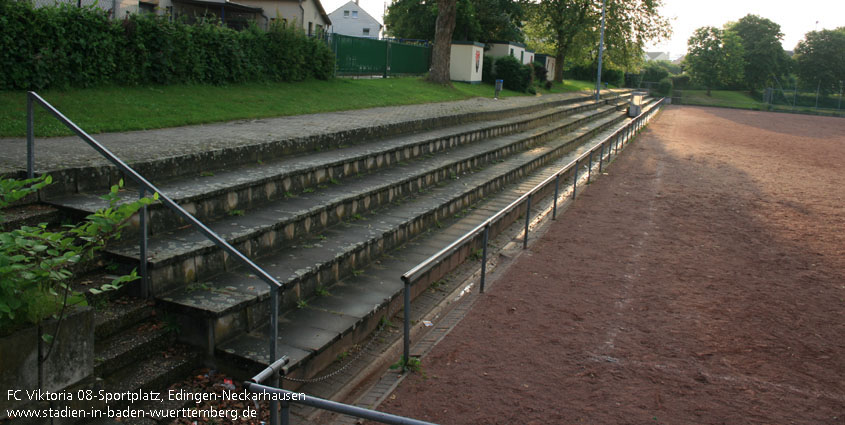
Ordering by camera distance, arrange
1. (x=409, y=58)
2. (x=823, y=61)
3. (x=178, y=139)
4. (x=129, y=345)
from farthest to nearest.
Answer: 1. (x=823, y=61)
2. (x=409, y=58)
3. (x=178, y=139)
4. (x=129, y=345)

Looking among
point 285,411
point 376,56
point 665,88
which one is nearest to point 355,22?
point 665,88

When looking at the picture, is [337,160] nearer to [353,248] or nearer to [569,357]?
[353,248]

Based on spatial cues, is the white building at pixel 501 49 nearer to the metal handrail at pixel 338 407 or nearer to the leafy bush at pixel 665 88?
the leafy bush at pixel 665 88

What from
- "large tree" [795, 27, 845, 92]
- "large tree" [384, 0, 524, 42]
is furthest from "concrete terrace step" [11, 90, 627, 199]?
"large tree" [795, 27, 845, 92]

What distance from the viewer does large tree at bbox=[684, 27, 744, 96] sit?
237 feet

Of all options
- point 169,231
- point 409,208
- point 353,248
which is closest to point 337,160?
point 409,208

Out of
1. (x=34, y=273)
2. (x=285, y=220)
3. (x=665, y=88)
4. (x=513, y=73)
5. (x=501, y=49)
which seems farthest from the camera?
(x=665, y=88)

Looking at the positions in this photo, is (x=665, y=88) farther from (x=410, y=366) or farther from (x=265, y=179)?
(x=410, y=366)

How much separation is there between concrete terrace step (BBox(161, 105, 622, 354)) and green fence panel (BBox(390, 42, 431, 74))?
20463 mm

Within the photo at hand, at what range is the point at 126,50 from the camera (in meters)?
13.0

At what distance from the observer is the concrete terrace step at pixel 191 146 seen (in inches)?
238

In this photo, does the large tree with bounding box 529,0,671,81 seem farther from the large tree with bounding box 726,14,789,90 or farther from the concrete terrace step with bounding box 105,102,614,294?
the concrete terrace step with bounding box 105,102,614,294

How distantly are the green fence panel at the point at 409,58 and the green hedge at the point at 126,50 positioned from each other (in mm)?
11698

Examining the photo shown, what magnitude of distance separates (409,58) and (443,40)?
4.41 meters
